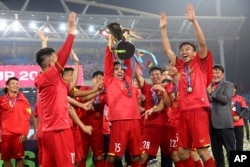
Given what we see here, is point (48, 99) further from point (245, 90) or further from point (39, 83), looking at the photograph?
point (245, 90)

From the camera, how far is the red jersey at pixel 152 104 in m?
6.00

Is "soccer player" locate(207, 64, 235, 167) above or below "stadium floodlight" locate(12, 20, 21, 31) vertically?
below

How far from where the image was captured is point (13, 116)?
22.6ft

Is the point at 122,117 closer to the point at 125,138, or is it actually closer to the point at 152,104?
the point at 125,138

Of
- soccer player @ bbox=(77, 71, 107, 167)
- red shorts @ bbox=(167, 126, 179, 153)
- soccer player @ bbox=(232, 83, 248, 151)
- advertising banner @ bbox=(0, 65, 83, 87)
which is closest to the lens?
red shorts @ bbox=(167, 126, 179, 153)

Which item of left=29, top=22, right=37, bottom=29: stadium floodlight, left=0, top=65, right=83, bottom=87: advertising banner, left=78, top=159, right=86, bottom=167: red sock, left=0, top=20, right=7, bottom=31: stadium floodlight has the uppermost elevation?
left=29, top=22, right=37, bottom=29: stadium floodlight

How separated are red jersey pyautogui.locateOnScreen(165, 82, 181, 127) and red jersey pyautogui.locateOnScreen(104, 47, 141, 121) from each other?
0.64 meters

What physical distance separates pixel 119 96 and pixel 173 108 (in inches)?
41.5

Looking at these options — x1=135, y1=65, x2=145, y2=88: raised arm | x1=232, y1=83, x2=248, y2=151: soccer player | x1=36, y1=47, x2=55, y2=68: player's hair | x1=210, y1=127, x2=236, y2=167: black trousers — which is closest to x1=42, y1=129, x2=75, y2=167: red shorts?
x1=36, y1=47, x2=55, y2=68: player's hair

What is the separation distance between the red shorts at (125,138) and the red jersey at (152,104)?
2.48 feet

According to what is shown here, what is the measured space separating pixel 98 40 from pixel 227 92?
1655 cm

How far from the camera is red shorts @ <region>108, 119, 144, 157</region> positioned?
520cm

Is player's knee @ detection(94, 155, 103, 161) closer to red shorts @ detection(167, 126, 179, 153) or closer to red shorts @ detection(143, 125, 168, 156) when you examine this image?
red shorts @ detection(143, 125, 168, 156)

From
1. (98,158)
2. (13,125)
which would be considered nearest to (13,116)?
(13,125)
